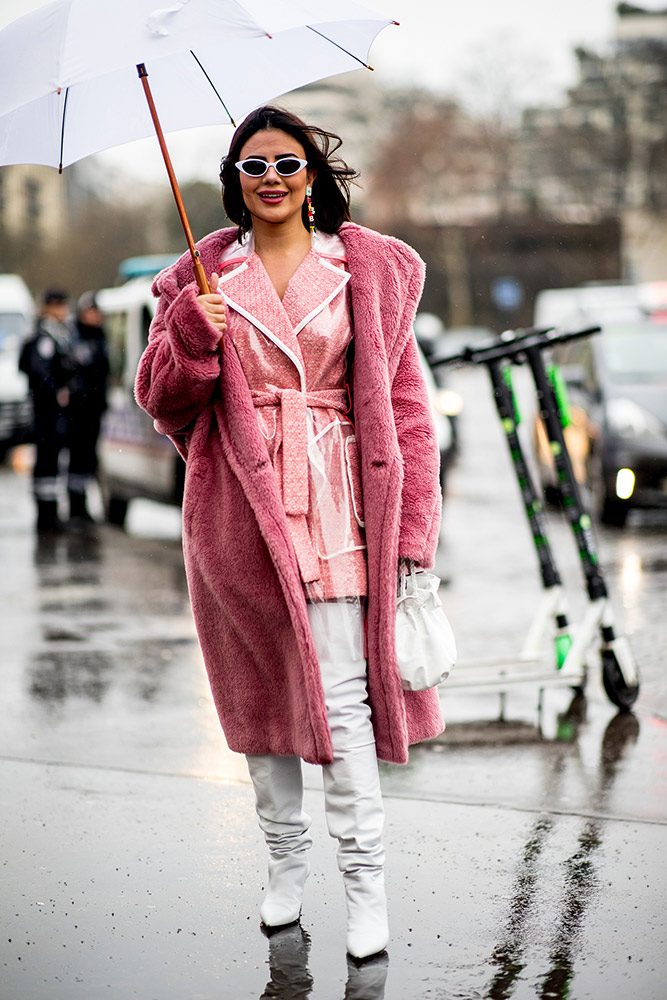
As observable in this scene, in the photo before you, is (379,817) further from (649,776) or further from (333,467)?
(649,776)

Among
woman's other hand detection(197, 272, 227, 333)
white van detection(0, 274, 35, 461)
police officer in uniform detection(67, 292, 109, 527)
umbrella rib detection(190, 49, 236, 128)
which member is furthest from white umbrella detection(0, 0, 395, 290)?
white van detection(0, 274, 35, 461)

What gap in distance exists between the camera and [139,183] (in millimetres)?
53656

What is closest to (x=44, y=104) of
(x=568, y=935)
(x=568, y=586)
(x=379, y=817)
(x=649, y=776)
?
(x=379, y=817)

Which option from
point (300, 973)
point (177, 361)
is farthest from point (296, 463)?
point (300, 973)

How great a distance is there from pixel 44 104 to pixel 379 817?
2.02m

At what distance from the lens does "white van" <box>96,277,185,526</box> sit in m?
11.3

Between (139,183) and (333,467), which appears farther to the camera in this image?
(139,183)

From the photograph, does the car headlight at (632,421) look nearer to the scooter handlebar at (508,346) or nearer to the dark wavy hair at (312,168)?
the scooter handlebar at (508,346)

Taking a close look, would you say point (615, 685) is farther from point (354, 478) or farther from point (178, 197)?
point (178, 197)

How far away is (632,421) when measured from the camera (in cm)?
1173

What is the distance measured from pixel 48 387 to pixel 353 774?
992 cm

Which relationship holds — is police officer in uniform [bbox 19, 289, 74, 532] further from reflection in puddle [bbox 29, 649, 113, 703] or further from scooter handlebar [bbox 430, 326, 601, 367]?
scooter handlebar [bbox 430, 326, 601, 367]

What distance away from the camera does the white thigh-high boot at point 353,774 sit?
3428mm

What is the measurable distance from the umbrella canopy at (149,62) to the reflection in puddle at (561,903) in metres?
2.22
